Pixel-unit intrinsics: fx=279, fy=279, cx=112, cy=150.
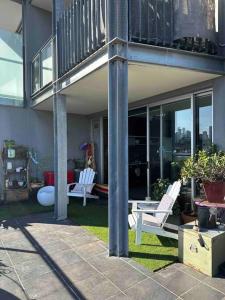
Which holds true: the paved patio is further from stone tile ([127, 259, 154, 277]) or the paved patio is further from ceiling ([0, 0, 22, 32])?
ceiling ([0, 0, 22, 32])

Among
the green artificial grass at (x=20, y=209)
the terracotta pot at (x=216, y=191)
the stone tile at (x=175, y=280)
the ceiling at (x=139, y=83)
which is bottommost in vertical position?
the stone tile at (x=175, y=280)

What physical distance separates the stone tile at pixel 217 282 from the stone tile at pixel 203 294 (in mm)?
85

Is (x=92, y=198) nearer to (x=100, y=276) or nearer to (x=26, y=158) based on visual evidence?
(x=26, y=158)

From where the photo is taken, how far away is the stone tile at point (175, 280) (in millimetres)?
2949

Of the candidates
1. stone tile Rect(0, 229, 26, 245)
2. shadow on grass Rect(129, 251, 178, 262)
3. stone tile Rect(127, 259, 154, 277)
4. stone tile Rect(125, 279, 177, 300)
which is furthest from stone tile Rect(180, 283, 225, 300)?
stone tile Rect(0, 229, 26, 245)

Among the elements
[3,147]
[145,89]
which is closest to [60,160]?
[145,89]

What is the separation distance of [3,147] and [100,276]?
5.50m

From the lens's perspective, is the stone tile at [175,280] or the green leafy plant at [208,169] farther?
the green leafy plant at [208,169]

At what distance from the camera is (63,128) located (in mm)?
5746

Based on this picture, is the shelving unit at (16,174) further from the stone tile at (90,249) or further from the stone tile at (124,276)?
the stone tile at (124,276)

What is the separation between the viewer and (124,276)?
10.5ft

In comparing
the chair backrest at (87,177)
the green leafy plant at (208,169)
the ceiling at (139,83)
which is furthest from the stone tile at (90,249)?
the chair backrest at (87,177)

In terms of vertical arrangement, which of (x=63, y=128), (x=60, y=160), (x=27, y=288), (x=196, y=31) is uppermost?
(x=196, y=31)

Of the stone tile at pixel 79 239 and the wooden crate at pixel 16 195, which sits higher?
the wooden crate at pixel 16 195
